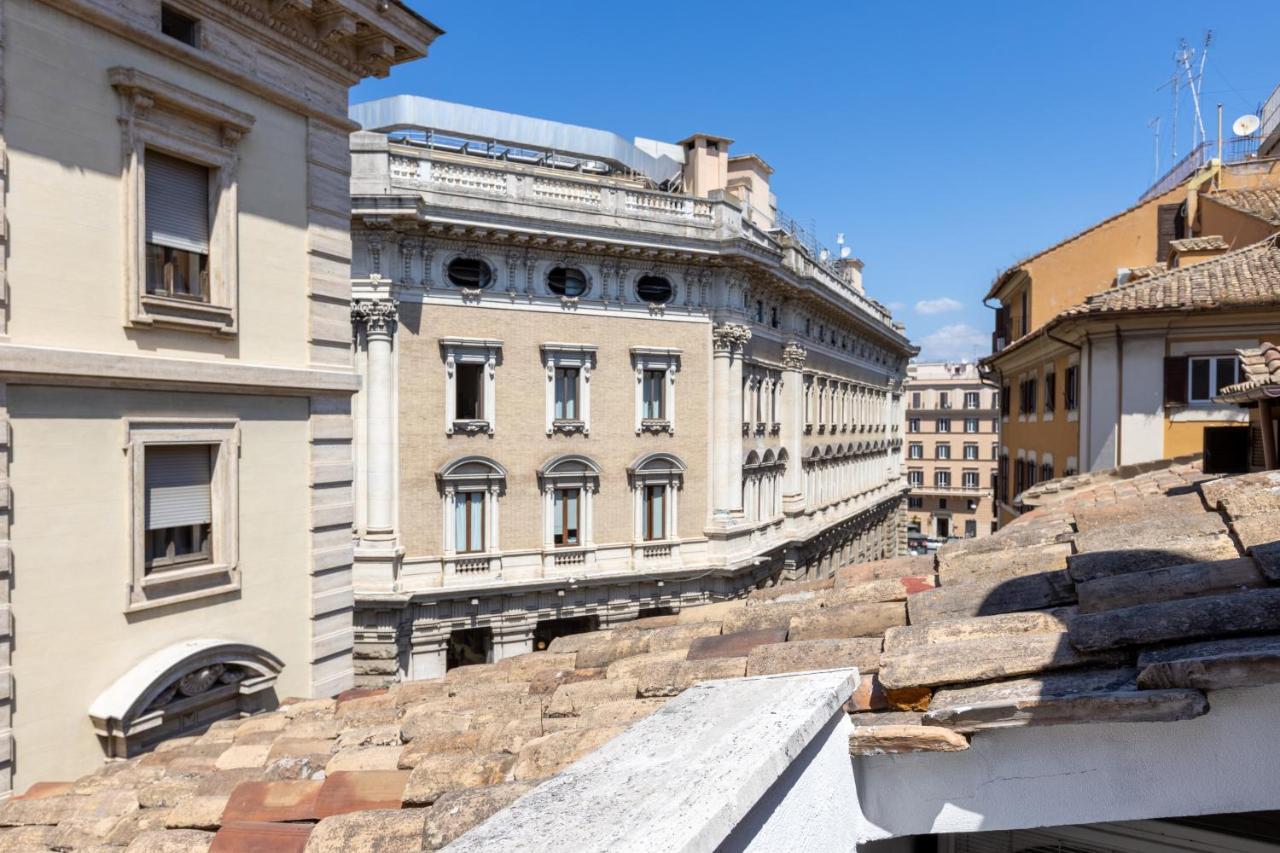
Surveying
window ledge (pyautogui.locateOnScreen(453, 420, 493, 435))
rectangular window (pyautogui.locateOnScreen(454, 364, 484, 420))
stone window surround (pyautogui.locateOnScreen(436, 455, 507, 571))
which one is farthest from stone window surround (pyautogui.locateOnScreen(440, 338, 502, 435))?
stone window surround (pyautogui.locateOnScreen(436, 455, 507, 571))

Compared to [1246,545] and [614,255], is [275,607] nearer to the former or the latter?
[1246,545]

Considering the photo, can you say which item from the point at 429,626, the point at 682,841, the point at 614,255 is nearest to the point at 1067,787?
the point at 682,841

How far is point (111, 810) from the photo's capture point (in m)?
5.25

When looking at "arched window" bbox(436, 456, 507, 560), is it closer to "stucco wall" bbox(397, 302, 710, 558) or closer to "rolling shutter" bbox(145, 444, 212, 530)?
"stucco wall" bbox(397, 302, 710, 558)

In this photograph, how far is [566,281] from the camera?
25.4m

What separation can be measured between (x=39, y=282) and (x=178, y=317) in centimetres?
127

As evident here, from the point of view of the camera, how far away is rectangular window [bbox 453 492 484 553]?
24016mm

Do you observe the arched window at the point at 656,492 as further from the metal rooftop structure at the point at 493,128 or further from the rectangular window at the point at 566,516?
the metal rooftop structure at the point at 493,128

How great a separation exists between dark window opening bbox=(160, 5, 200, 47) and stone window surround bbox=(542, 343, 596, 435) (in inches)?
626

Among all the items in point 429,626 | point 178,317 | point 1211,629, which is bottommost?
point 429,626

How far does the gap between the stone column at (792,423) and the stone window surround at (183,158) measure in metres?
25.3

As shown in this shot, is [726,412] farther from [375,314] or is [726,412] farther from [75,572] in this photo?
[75,572]

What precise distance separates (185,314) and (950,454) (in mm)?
75181

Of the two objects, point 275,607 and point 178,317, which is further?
point 275,607
